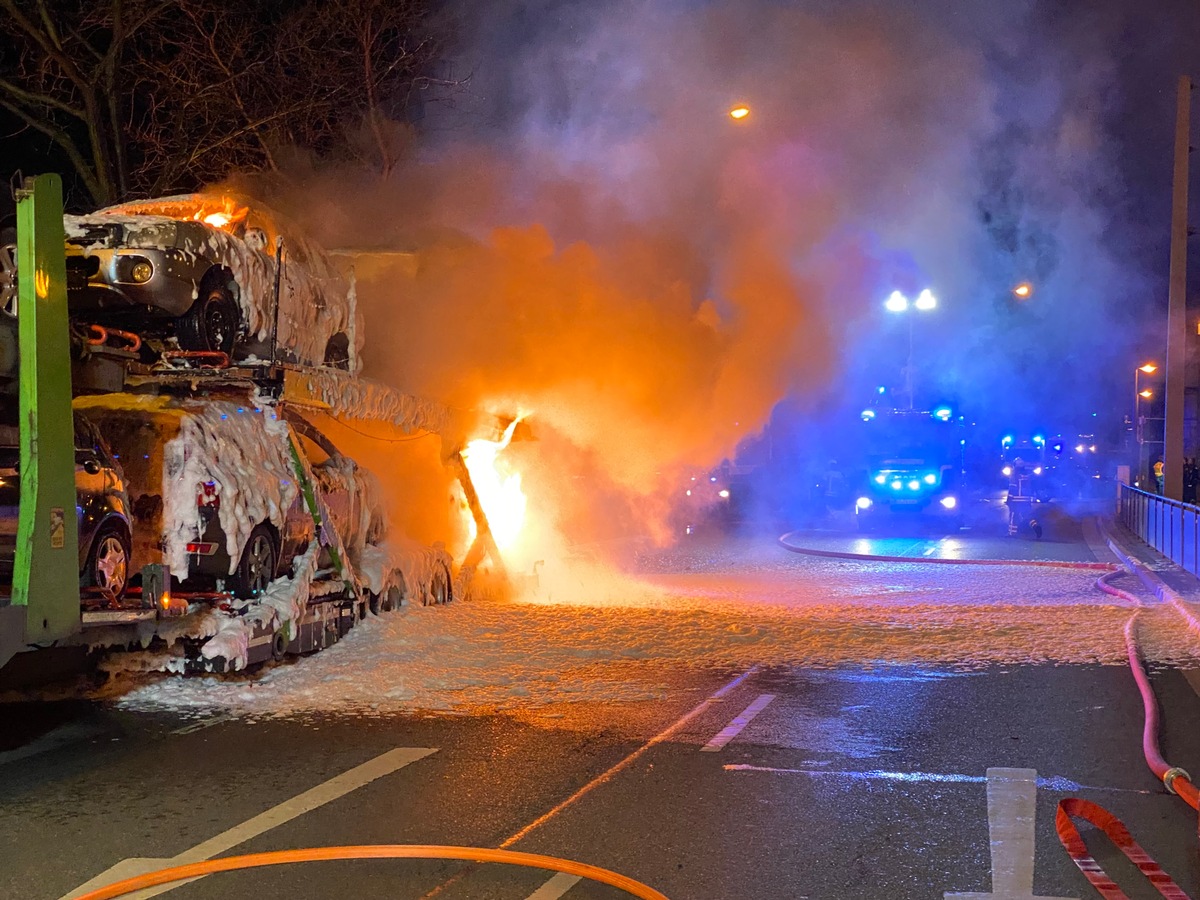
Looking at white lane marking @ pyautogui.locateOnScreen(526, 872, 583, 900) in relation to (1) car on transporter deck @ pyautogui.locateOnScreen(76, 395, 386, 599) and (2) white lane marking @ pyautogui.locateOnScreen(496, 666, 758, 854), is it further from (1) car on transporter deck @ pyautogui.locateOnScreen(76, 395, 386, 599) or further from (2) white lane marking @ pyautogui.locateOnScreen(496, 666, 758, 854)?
(1) car on transporter deck @ pyautogui.locateOnScreen(76, 395, 386, 599)

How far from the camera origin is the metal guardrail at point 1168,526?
50.4ft

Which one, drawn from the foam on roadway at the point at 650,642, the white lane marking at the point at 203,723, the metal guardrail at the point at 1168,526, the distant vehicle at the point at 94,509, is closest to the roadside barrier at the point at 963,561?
the metal guardrail at the point at 1168,526

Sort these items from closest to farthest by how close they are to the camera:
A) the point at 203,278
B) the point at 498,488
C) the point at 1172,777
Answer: the point at 1172,777, the point at 203,278, the point at 498,488

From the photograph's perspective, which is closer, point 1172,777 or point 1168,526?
point 1172,777

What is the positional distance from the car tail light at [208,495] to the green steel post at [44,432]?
1656mm

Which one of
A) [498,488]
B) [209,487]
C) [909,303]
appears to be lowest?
[498,488]

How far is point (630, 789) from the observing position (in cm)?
564

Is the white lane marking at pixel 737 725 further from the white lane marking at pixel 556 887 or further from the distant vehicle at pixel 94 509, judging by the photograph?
the distant vehicle at pixel 94 509

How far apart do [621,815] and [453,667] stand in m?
3.68

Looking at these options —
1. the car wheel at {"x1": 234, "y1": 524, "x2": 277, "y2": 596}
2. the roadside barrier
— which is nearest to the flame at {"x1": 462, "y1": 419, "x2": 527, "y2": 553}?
the car wheel at {"x1": 234, "y1": 524, "x2": 277, "y2": 596}

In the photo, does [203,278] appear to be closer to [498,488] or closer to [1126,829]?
[498,488]

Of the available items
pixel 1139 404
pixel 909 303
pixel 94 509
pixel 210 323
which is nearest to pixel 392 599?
pixel 210 323

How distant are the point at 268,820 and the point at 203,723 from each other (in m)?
2.15

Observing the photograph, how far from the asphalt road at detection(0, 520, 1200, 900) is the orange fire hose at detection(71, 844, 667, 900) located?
0.15 feet
